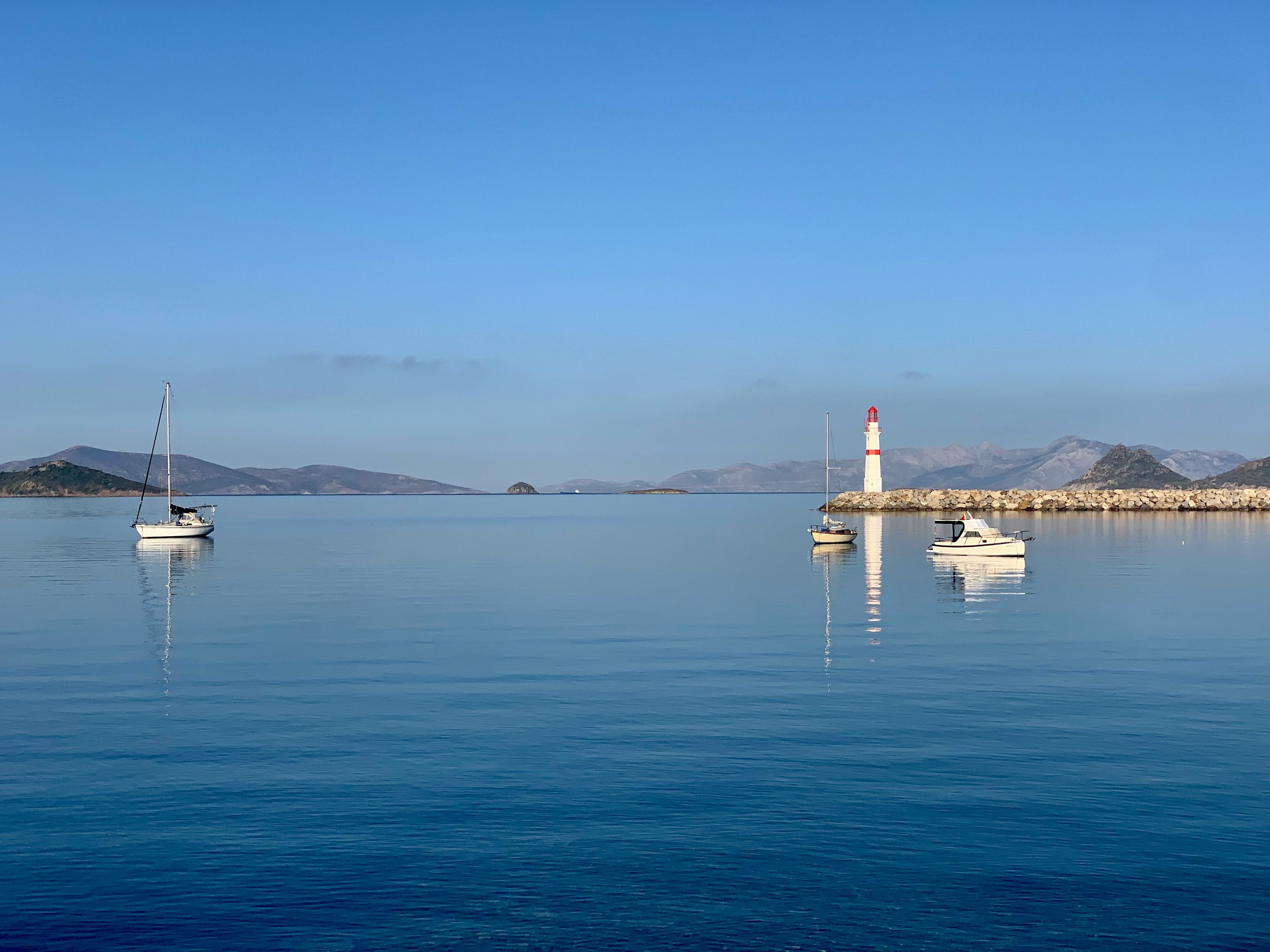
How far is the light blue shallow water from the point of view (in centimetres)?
1277

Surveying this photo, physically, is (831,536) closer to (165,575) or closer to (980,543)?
(980,543)

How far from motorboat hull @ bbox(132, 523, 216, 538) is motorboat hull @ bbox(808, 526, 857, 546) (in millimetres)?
63752

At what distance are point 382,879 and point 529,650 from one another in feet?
69.8

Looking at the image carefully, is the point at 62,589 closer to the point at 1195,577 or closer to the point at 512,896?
→ the point at 512,896

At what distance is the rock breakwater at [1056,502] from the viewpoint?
18888cm

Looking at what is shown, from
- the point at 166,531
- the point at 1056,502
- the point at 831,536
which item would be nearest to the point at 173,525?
the point at 166,531

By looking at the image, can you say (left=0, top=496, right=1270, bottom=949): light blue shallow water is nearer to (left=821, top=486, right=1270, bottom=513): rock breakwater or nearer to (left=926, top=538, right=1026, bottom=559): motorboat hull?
(left=926, top=538, right=1026, bottom=559): motorboat hull

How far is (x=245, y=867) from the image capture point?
46.8 feet

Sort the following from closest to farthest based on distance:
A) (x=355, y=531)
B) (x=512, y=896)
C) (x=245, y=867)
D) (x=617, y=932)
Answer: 1. (x=617, y=932)
2. (x=512, y=896)
3. (x=245, y=867)
4. (x=355, y=531)

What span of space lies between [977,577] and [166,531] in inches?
3148

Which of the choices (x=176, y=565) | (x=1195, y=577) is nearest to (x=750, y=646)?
(x=1195, y=577)

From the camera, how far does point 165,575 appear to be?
67375mm

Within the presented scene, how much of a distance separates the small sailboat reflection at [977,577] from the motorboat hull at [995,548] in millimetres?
260

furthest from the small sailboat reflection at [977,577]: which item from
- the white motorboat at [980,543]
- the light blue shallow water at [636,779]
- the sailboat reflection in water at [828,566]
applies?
the light blue shallow water at [636,779]
